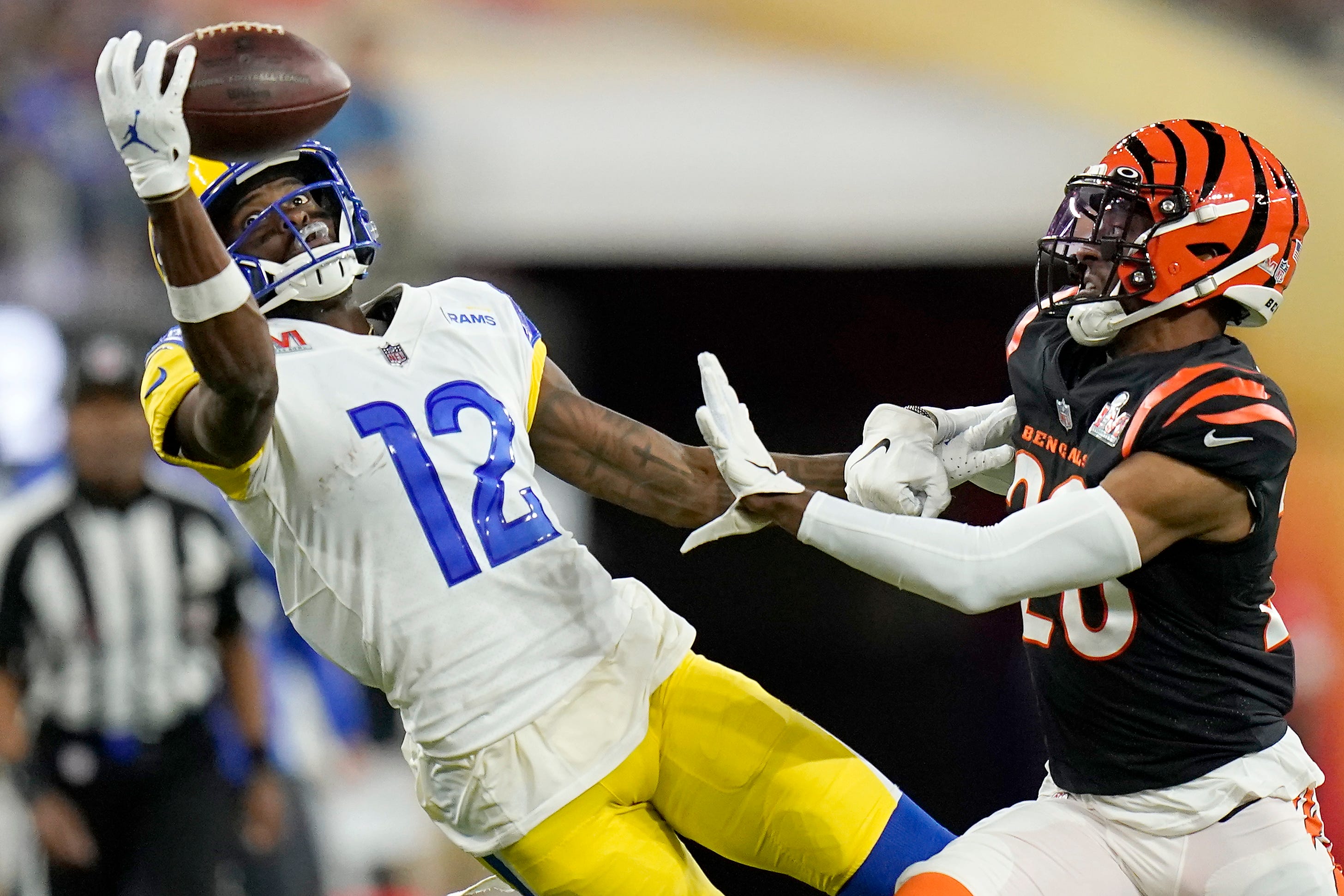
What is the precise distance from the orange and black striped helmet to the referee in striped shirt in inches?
102

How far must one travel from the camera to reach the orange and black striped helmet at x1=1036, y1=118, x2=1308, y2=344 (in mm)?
2420

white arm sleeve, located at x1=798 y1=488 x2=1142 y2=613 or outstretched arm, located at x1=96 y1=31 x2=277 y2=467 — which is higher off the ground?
outstretched arm, located at x1=96 y1=31 x2=277 y2=467

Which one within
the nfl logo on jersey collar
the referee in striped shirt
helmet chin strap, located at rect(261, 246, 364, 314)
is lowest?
the referee in striped shirt

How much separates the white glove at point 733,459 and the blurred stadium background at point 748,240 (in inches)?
111

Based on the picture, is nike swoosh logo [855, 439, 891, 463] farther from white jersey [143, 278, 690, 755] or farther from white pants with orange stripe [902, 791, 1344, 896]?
white pants with orange stripe [902, 791, 1344, 896]

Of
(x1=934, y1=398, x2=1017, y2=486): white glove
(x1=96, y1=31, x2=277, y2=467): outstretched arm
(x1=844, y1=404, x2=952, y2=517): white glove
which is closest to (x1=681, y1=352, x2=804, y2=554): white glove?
(x1=844, y1=404, x2=952, y2=517): white glove

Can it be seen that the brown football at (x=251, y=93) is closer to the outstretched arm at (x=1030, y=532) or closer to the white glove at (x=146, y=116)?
the white glove at (x=146, y=116)

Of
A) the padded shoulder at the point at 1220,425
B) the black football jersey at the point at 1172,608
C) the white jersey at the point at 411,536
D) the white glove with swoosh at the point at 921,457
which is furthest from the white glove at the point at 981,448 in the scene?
the white jersey at the point at 411,536

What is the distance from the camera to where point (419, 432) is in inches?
91.8

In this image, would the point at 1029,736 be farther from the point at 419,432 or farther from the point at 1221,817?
the point at 419,432

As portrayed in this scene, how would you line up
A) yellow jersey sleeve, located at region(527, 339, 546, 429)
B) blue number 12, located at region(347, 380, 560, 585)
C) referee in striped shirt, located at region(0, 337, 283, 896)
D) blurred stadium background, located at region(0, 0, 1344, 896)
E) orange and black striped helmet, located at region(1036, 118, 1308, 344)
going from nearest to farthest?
blue number 12, located at region(347, 380, 560, 585), orange and black striped helmet, located at region(1036, 118, 1308, 344), yellow jersey sleeve, located at region(527, 339, 546, 429), referee in striped shirt, located at region(0, 337, 283, 896), blurred stadium background, located at region(0, 0, 1344, 896)

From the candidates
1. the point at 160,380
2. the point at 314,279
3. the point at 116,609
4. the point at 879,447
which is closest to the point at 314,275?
the point at 314,279

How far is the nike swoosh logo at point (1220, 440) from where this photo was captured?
87.6 inches

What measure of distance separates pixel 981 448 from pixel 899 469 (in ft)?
0.87
